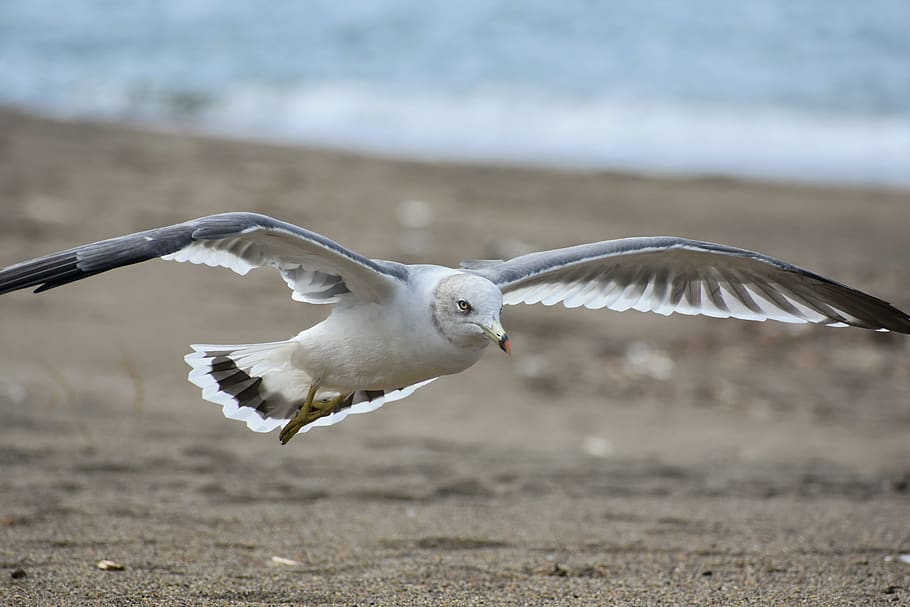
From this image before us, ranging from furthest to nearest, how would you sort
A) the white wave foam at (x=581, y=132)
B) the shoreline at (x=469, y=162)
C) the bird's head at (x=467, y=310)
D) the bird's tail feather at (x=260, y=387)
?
1. the white wave foam at (x=581, y=132)
2. the shoreline at (x=469, y=162)
3. the bird's tail feather at (x=260, y=387)
4. the bird's head at (x=467, y=310)

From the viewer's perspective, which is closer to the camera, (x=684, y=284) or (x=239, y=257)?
(x=239, y=257)

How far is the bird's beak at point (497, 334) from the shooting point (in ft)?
13.5

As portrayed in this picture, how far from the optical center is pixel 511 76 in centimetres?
1883

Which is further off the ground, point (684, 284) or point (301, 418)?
point (684, 284)

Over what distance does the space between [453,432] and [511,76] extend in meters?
12.5

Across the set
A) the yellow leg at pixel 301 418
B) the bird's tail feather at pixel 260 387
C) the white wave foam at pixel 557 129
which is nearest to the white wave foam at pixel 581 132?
the white wave foam at pixel 557 129

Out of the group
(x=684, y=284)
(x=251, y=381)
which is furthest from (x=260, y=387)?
(x=684, y=284)

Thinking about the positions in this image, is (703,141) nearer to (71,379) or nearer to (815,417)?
(815,417)

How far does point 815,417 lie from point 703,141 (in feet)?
29.1

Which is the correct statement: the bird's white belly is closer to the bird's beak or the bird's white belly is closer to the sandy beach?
the bird's beak

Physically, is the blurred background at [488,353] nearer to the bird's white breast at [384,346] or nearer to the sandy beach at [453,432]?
the sandy beach at [453,432]

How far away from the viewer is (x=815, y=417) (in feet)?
26.1

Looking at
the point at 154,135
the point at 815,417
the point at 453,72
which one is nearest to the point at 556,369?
the point at 815,417

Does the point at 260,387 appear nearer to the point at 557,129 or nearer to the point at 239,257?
the point at 239,257
